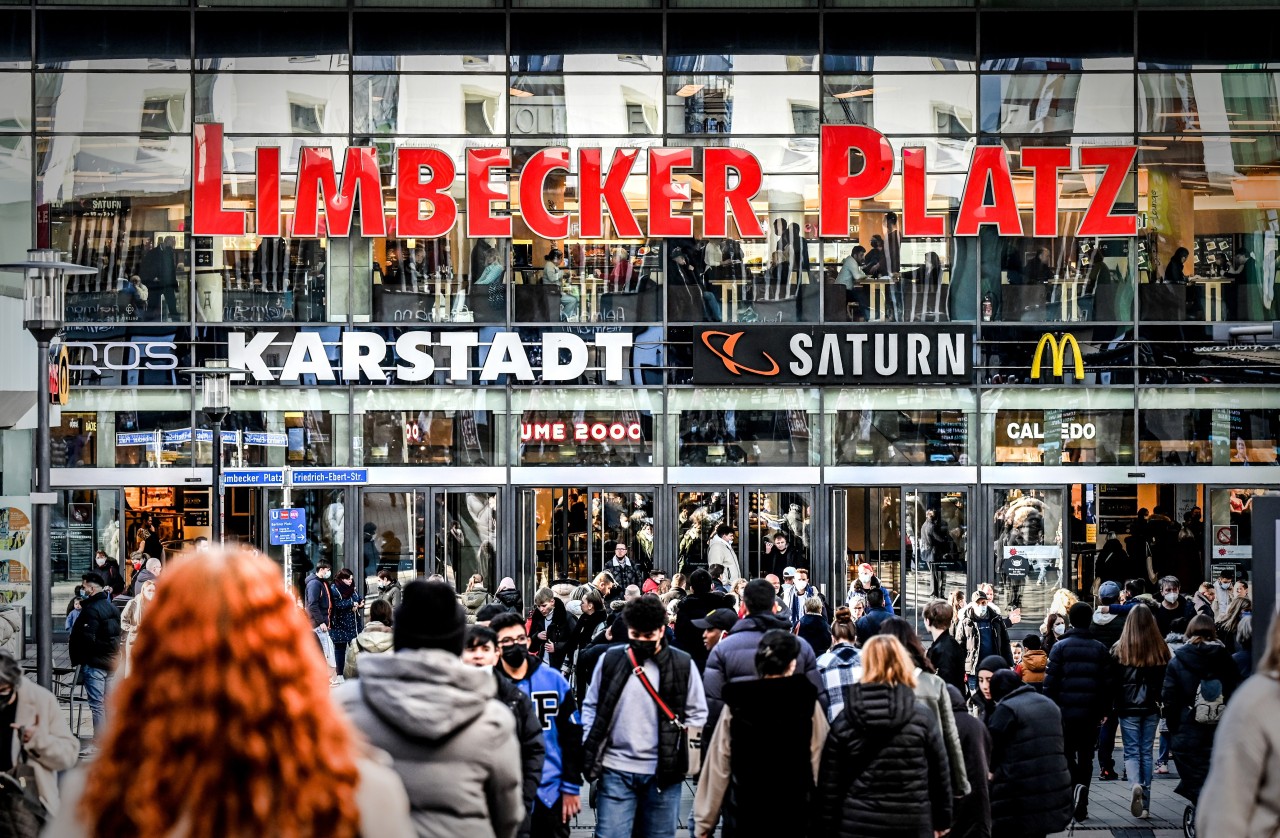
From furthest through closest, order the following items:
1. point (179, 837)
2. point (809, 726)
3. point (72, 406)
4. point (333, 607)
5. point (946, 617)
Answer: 1. point (72, 406)
2. point (333, 607)
3. point (946, 617)
4. point (809, 726)
5. point (179, 837)

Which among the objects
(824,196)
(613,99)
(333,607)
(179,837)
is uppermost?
(613,99)

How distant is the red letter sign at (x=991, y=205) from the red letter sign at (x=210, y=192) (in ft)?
45.0

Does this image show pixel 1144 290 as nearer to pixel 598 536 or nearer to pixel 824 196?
pixel 824 196

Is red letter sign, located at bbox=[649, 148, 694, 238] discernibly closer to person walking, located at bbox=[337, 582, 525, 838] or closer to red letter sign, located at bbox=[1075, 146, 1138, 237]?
red letter sign, located at bbox=[1075, 146, 1138, 237]

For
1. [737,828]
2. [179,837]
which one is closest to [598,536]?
[737,828]

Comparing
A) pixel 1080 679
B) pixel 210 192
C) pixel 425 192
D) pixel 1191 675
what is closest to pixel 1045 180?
pixel 425 192

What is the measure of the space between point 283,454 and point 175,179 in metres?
5.68

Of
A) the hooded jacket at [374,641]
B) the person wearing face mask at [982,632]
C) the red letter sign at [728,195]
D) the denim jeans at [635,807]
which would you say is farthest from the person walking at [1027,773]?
the red letter sign at [728,195]

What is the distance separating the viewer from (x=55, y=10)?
93.9ft

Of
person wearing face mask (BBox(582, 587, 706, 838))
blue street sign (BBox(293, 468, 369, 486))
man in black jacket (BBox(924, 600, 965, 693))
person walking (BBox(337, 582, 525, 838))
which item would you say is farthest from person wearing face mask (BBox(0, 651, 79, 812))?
blue street sign (BBox(293, 468, 369, 486))

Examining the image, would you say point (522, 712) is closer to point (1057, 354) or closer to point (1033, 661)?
point (1033, 661)

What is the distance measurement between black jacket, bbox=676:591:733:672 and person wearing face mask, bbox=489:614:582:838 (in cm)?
451

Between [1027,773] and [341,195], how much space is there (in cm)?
2154

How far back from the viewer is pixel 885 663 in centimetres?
750
